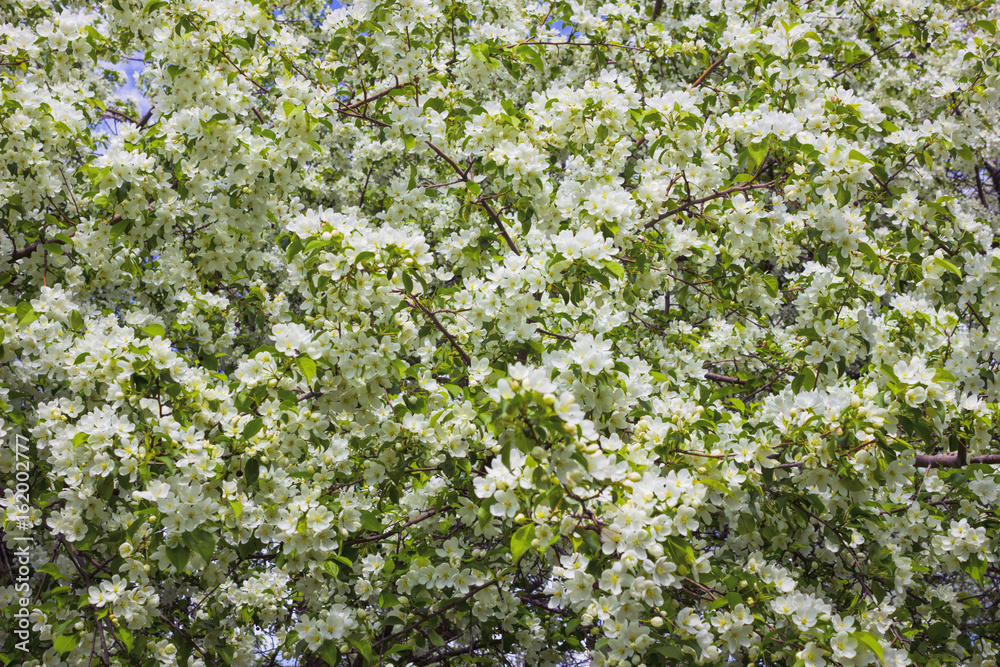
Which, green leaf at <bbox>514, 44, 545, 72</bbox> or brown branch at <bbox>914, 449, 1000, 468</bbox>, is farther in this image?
green leaf at <bbox>514, 44, 545, 72</bbox>

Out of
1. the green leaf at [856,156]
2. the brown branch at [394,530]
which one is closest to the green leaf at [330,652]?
the brown branch at [394,530]

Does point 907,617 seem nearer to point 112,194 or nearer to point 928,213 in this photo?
point 928,213

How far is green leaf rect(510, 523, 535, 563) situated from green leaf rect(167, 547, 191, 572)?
130 cm

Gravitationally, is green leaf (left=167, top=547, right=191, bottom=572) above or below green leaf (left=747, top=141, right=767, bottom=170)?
below

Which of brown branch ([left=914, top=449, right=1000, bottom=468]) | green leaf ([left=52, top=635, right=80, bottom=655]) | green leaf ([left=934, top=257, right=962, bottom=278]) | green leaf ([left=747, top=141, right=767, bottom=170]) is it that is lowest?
green leaf ([left=52, top=635, right=80, bottom=655])

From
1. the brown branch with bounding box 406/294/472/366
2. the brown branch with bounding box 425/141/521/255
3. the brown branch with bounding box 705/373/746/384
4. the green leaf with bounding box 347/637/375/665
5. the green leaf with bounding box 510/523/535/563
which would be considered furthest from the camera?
the brown branch with bounding box 705/373/746/384

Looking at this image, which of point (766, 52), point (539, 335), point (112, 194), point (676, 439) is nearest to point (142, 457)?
point (112, 194)

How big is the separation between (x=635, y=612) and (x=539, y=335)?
146 cm

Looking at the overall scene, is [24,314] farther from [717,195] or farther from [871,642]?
[871,642]

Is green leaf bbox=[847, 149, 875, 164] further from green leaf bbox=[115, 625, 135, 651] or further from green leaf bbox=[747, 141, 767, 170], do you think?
green leaf bbox=[115, 625, 135, 651]

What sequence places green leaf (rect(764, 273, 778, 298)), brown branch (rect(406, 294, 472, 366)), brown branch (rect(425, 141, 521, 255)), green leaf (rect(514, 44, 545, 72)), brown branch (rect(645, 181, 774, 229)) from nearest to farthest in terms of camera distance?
1. brown branch (rect(406, 294, 472, 366))
2. brown branch (rect(645, 181, 774, 229))
3. brown branch (rect(425, 141, 521, 255))
4. green leaf (rect(764, 273, 778, 298))
5. green leaf (rect(514, 44, 545, 72))

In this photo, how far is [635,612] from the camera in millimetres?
2510

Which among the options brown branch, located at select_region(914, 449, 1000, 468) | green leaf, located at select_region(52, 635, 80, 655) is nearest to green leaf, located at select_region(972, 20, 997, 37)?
brown branch, located at select_region(914, 449, 1000, 468)

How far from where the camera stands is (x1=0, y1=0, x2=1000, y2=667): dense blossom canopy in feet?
8.61
